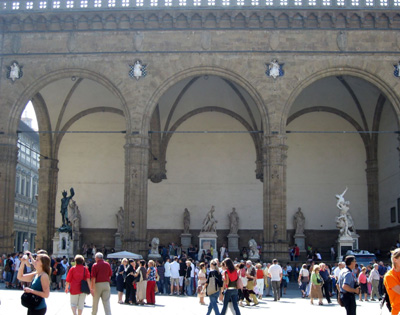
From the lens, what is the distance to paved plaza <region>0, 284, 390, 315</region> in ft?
54.4

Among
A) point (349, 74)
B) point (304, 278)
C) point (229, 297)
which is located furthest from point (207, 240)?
point (229, 297)

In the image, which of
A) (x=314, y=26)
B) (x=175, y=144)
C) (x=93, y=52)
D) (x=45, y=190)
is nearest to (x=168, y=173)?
(x=175, y=144)

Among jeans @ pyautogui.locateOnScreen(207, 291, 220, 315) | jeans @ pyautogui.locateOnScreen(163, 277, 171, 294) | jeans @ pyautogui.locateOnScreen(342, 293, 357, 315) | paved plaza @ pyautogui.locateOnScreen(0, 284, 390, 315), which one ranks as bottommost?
paved plaza @ pyautogui.locateOnScreen(0, 284, 390, 315)

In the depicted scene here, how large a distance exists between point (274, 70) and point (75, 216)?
14.3 meters

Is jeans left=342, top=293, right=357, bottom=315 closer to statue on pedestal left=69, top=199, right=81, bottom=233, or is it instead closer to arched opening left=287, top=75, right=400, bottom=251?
arched opening left=287, top=75, right=400, bottom=251

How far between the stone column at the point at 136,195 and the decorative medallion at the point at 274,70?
20.1 ft

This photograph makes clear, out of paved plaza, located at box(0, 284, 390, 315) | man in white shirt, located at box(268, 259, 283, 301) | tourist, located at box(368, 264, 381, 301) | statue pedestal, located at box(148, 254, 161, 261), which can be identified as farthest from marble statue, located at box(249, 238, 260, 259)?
man in white shirt, located at box(268, 259, 283, 301)

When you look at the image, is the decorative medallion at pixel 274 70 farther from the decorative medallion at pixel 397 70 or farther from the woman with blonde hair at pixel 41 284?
the woman with blonde hair at pixel 41 284

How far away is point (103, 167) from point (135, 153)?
29.0 ft

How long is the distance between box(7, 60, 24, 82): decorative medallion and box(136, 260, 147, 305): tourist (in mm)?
14047

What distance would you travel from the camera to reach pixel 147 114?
94.9 ft

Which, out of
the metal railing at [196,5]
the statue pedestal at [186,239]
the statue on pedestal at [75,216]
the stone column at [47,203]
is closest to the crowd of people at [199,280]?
the stone column at [47,203]

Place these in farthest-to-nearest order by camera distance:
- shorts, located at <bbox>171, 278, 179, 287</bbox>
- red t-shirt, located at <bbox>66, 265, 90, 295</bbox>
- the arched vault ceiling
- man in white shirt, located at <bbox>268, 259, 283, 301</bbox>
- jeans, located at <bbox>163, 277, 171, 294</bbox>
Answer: the arched vault ceiling < jeans, located at <bbox>163, 277, 171, 294</bbox> < shorts, located at <bbox>171, 278, 179, 287</bbox> < man in white shirt, located at <bbox>268, 259, 283, 301</bbox> < red t-shirt, located at <bbox>66, 265, 90, 295</bbox>

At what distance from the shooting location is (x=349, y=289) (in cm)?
1138
